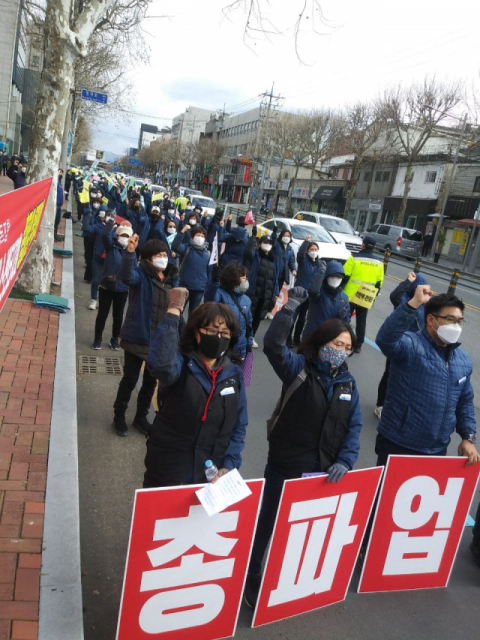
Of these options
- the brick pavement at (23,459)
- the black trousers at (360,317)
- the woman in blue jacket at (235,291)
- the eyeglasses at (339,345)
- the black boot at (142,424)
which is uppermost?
the eyeglasses at (339,345)

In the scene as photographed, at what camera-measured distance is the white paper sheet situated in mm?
2564

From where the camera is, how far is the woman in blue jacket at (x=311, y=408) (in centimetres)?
308

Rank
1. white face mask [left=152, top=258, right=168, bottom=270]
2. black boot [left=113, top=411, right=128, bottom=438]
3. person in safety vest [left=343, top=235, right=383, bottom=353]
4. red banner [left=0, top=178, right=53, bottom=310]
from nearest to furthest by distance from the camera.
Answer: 1. red banner [left=0, top=178, right=53, bottom=310]
2. white face mask [left=152, top=258, right=168, bottom=270]
3. black boot [left=113, top=411, right=128, bottom=438]
4. person in safety vest [left=343, top=235, right=383, bottom=353]

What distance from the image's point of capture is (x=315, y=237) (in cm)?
1650

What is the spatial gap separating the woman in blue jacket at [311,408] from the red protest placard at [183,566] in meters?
0.43

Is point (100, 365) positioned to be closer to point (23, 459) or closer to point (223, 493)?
point (23, 459)

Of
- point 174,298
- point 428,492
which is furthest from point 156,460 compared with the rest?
point 428,492

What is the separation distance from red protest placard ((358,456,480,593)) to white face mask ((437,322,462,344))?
0.73 metres

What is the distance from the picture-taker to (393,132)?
1741 inches

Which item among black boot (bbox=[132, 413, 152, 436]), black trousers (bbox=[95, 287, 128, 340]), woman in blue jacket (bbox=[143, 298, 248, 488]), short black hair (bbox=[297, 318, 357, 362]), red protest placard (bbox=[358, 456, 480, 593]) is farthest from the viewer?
black trousers (bbox=[95, 287, 128, 340])

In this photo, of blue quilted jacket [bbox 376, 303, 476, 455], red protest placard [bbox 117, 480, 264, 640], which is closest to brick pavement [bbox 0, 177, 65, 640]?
red protest placard [bbox 117, 480, 264, 640]

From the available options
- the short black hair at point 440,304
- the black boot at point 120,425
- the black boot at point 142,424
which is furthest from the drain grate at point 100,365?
the short black hair at point 440,304

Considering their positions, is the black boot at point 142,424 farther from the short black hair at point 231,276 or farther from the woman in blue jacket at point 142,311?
the short black hair at point 231,276

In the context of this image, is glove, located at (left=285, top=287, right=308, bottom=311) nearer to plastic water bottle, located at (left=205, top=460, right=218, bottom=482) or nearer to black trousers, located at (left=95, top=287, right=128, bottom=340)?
plastic water bottle, located at (left=205, top=460, right=218, bottom=482)
